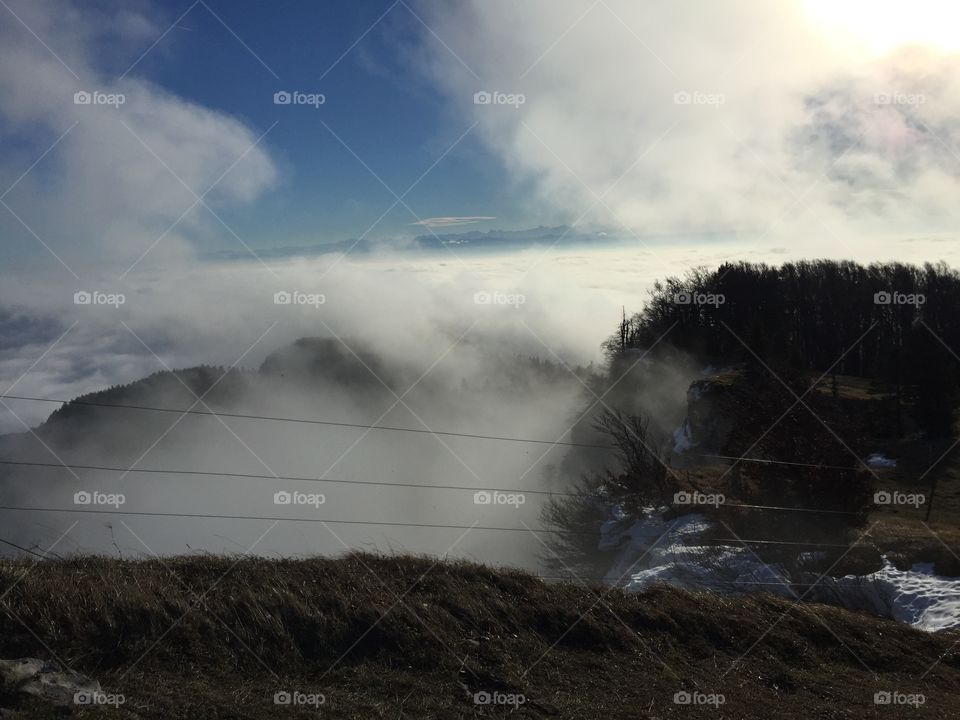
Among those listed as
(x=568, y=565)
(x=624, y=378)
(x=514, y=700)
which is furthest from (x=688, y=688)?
(x=624, y=378)

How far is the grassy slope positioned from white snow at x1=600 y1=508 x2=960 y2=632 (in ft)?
8.62

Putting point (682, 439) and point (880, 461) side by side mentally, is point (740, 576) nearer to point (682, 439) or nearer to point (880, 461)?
point (880, 461)

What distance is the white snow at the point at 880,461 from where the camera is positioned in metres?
53.8

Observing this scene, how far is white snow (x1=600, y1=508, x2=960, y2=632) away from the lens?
20312 mm

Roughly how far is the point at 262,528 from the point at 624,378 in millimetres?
90266

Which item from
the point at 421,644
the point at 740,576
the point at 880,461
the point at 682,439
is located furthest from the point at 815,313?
the point at 421,644

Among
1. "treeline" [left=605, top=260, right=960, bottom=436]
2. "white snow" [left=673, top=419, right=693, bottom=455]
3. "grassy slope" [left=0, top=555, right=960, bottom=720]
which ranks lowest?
"grassy slope" [left=0, top=555, right=960, bottom=720]

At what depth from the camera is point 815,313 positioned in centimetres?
8094

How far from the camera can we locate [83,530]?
131m

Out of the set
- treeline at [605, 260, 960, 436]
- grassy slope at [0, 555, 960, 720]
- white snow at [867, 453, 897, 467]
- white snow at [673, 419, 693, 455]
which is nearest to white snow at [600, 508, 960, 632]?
grassy slope at [0, 555, 960, 720]

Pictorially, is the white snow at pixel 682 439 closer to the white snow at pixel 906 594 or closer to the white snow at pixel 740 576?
the white snow at pixel 740 576

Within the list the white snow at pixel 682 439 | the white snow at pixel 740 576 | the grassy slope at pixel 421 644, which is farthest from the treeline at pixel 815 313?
the grassy slope at pixel 421 644

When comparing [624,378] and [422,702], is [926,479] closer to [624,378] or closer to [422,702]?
[624,378]

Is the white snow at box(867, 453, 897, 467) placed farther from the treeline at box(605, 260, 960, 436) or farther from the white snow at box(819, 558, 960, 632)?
the white snow at box(819, 558, 960, 632)
